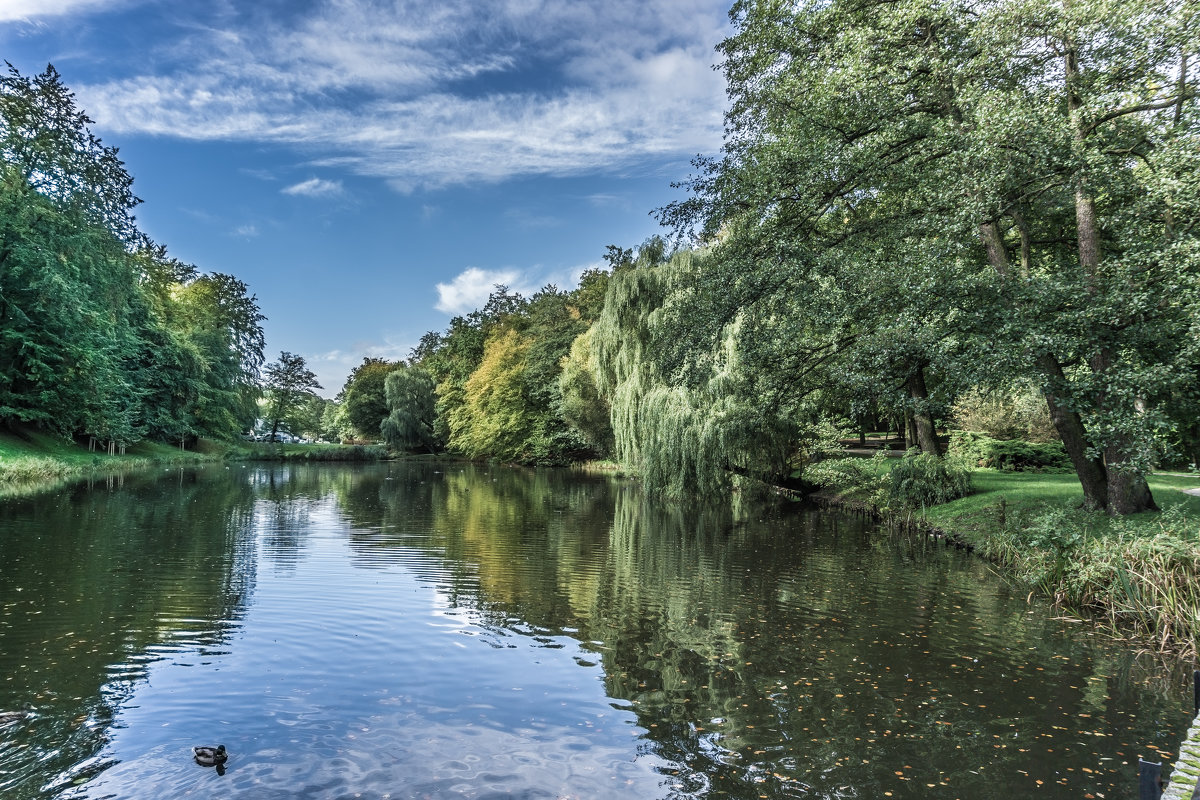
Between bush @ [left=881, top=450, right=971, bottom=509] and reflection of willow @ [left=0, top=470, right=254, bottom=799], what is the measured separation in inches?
596

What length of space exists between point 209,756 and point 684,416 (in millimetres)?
17689

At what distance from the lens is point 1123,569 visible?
337 inches

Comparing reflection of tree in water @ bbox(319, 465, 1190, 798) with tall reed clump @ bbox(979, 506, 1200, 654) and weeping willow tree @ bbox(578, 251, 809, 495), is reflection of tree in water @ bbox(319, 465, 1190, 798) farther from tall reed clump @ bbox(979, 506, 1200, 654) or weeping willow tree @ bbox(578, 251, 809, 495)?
weeping willow tree @ bbox(578, 251, 809, 495)

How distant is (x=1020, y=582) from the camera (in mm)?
11023

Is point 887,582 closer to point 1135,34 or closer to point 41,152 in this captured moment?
point 1135,34

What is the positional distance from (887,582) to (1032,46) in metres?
9.86

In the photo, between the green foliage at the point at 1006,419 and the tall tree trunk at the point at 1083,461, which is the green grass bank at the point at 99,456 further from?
the green foliage at the point at 1006,419

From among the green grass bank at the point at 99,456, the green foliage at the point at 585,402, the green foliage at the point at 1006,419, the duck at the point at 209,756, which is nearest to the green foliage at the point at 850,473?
the green foliage at the point at 1006,419

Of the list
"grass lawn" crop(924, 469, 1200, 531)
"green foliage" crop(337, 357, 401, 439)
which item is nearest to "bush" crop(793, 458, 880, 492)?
"grass lawn" crop(924, 469, 1200, 531)

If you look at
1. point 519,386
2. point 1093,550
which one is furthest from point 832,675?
point 519,386

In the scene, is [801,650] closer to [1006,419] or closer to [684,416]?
[684,416]

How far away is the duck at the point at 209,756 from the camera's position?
4.68 metres

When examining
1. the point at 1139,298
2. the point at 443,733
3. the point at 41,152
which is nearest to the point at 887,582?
the point at 1139,298

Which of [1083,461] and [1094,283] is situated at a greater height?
[1094,283]
